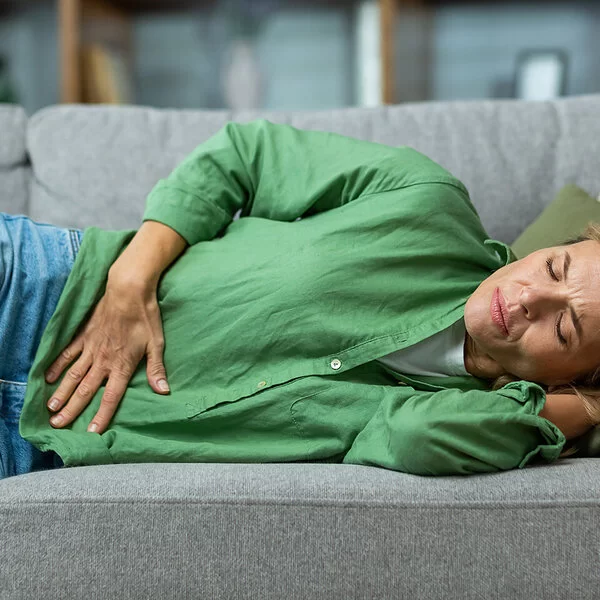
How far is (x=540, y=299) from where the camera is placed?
1220mm

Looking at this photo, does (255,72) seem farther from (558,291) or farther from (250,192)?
(558,291)

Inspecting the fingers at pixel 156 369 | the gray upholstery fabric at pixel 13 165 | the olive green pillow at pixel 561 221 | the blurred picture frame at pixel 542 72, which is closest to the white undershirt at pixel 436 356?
the olive green pillow at pixel 561 221

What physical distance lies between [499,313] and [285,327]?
1.07 feet

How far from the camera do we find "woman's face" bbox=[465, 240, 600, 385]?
4.02ft

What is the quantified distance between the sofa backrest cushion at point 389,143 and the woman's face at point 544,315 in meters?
0.44

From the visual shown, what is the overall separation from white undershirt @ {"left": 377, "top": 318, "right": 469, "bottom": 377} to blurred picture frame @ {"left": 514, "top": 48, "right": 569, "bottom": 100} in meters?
1.94

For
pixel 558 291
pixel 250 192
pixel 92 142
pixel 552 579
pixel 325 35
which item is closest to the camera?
pixel 552 579

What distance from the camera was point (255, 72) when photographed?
315cm

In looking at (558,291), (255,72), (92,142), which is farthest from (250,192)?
(255,72)

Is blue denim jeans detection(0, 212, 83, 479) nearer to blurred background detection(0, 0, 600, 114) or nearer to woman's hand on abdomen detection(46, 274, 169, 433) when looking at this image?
woman's hand on abdomen detection(46, 274, 169, 433)

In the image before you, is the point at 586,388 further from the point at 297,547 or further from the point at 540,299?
the point at 297,547

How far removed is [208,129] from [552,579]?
1.16 metres

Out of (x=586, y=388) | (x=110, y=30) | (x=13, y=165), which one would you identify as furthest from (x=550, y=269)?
(x=110, y=30)

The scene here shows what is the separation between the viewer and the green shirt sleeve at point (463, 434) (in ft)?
3.46
